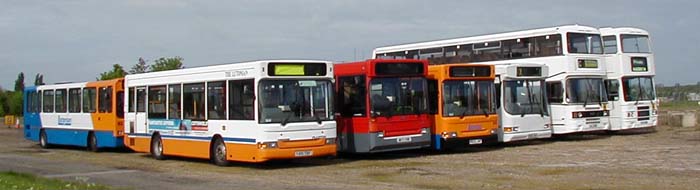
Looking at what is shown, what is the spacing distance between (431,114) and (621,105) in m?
9.16

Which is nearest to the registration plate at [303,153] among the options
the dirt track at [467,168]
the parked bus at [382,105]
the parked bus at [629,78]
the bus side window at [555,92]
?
the dirt track at [467,168]

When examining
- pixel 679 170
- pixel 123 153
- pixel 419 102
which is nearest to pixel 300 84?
pixel 419 102

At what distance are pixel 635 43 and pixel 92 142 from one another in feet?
61.7

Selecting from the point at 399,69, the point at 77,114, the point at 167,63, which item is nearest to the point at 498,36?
the point at 399,69

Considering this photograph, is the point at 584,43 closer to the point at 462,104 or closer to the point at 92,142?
the point at 462,104

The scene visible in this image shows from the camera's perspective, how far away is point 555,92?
26672 mm

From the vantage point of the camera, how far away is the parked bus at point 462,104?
22.1 meters

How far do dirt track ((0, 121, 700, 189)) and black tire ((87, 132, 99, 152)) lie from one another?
84.6 inches

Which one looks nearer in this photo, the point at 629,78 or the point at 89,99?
the point at 629,78

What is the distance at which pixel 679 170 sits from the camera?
53.9 ft

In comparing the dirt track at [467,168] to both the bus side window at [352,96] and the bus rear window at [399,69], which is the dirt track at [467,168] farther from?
the bus rear window at [399,69]

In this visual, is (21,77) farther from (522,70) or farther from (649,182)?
(649,182)

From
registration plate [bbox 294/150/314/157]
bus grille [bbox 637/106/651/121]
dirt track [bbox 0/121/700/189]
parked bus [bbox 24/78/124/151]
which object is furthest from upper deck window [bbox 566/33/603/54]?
parked bus [bbox 24/78/124/151]

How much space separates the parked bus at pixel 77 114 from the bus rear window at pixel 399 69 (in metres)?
10.4
